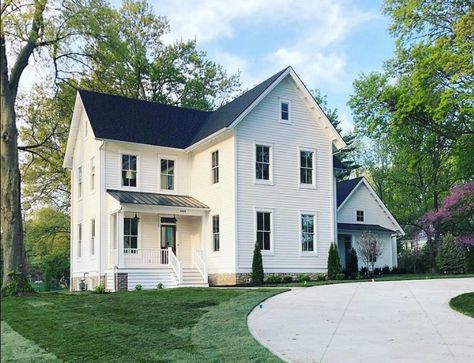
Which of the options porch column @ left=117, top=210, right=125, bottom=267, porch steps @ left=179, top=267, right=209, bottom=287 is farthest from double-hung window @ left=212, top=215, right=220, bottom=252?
porch column @ left=117, top=210, right=125, bottom=267

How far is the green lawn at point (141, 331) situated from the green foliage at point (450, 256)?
19436 millimetres

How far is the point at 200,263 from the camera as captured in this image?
874 inches

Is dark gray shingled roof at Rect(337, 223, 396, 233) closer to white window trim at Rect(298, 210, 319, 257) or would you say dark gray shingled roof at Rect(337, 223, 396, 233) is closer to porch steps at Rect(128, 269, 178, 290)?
white window trim at Rect(298, 210, 319, 257)

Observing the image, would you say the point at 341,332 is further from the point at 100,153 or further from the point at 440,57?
the point at 100,153

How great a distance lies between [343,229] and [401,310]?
1841 centimetres

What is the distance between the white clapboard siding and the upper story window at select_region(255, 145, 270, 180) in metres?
0.26

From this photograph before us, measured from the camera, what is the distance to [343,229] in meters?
29.3

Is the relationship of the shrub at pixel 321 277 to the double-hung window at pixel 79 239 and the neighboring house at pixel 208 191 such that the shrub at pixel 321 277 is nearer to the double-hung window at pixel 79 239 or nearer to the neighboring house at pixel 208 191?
the neighboring house at pixel 208 191

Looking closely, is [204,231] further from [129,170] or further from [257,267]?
[129,170]

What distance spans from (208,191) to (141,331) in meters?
14.7

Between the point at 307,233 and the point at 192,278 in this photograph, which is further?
the point at 307,233

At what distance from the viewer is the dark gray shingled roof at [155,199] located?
21.3 m

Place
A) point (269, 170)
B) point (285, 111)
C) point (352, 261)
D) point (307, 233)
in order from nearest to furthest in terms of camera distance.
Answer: point (269, 170) → point (307, 233) → point (285, 111) → point (352, 261)

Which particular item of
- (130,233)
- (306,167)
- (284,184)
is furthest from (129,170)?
(306,167)
